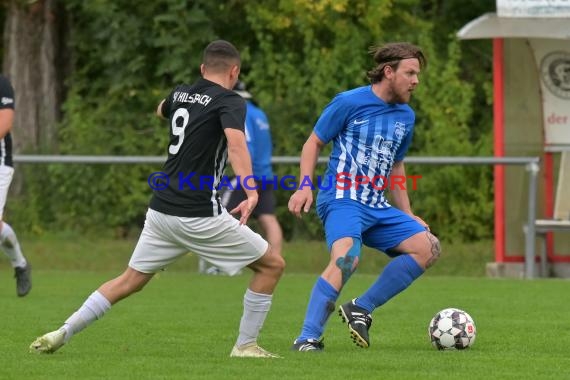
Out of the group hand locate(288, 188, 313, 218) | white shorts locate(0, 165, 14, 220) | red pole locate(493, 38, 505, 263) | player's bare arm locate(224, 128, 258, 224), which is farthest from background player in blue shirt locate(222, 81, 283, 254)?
player's bare arm locate(224, 128, 258, 224)

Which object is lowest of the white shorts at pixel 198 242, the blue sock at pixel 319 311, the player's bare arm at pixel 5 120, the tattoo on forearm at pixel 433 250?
the blue sock at pixel 319 311

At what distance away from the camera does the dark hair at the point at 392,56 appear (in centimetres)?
879

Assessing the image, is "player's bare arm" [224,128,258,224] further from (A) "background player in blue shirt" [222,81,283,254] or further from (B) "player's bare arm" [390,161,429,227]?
(A) "background player in blue shirt" [222,81,283,254]

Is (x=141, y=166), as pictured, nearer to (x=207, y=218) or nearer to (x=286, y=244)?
(x=286, y=244)

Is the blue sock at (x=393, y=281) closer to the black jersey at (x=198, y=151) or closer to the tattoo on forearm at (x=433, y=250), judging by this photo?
the tattoo on forearm at (x=433, y=250)

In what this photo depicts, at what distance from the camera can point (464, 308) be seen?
39.4ft

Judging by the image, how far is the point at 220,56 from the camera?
26.6 ft

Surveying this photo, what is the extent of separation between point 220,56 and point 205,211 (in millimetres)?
846

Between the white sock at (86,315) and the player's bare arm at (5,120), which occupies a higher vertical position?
the player's bare arm at (5,120)

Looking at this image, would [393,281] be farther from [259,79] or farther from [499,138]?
[259,79]

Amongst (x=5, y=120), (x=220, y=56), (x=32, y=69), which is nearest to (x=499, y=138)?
(x=5, y=120)

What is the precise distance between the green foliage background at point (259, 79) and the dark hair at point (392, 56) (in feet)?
30.8

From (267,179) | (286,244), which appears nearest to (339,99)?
(267,179)

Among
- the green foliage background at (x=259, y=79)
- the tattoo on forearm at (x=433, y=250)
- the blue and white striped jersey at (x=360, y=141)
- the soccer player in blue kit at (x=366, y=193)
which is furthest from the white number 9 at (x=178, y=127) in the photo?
the green foliage background at (x=259, y=79)
